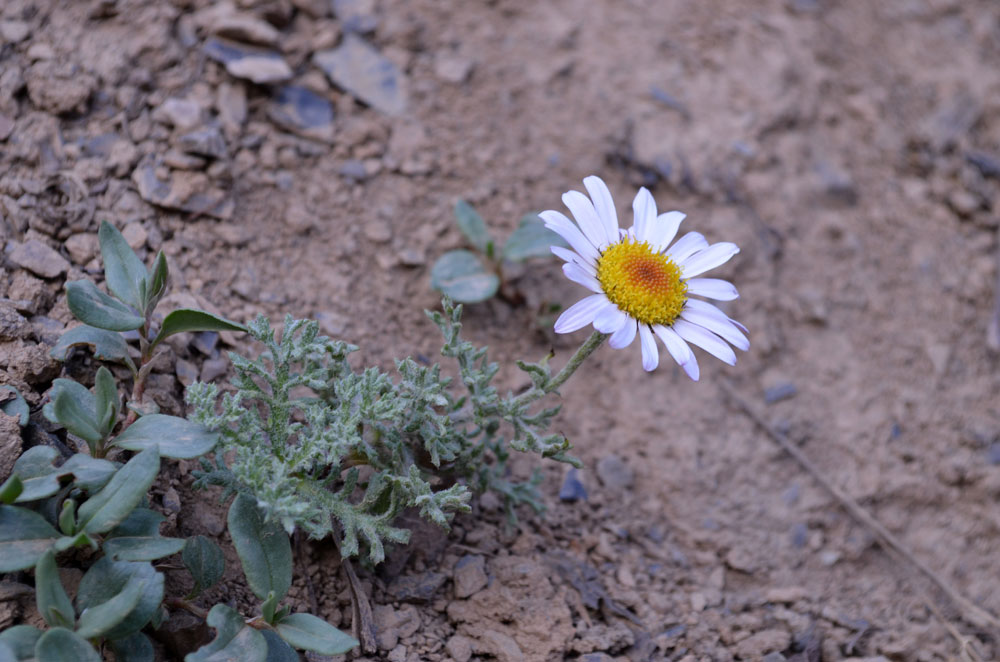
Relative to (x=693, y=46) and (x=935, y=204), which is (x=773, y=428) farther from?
(x=693, y=46)

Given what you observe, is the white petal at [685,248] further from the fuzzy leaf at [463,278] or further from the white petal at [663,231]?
the fuzzy leaf at [463,278]

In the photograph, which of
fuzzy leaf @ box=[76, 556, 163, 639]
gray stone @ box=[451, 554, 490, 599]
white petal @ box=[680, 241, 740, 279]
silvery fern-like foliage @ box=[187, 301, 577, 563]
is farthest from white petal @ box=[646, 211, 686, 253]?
fuzzy leaf @ box=[76, 556, 163, 639]

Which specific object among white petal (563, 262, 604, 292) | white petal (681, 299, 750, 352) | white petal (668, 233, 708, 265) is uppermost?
white petal (668, 233, 708, 265)

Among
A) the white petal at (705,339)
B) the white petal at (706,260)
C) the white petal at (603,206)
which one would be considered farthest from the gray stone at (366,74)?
the white petal at (705,339)

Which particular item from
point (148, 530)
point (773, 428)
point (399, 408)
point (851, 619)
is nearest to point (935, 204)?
point (773, 428)

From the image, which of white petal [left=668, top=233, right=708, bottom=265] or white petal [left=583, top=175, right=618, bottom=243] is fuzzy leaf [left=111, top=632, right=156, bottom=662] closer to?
white petal [left=583, top=175, right=618, bottom=243]

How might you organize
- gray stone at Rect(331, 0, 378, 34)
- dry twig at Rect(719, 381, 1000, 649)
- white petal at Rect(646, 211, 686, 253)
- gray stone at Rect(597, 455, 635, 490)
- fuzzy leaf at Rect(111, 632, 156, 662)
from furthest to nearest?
gray stone at Rect(331, 0, 378, 34) → gray stone at Rect(597, 455, 635, 490) → dry twig at Rect(719, 381, 1000, 649) → white petal at Rect(646, 211, 686, 253) → fuzzy leaf at Rect(111, 632, 156, 662)
